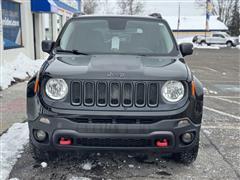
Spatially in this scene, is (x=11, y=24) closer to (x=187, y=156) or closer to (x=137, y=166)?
(x=137, y=166)

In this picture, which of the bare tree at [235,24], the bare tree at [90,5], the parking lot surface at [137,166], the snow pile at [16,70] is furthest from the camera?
the bare tree at [235,24]

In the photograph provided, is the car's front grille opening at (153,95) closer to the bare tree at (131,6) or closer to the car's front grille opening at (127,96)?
the car's front grille opening at (127,96)

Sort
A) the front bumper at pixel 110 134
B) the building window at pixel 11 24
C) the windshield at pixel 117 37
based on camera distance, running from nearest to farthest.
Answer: the front bumper at pixel 110 134, the windshield at pixel 117 37, the building window at pixel 11 24

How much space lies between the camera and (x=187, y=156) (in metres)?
3.95

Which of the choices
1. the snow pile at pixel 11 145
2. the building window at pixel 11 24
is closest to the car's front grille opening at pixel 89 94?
the snow pile at pixel 11 145

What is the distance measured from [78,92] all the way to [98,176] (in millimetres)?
1023

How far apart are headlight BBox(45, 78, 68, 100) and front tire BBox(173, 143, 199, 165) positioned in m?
1.60

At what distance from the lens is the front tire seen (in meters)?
3.89

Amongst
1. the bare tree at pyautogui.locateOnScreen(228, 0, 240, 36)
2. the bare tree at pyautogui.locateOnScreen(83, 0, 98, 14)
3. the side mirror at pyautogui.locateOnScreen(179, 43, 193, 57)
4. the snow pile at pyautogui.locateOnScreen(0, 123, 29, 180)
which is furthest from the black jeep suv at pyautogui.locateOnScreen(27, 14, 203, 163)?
the bare tree at pyautogui.locateOnScreen(228, 0, 240, 36)

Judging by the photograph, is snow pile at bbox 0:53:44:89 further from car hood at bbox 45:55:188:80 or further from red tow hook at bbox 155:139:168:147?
red tow hook at bbox 155:139:168:147

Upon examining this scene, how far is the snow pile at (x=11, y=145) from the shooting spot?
12.7 feet

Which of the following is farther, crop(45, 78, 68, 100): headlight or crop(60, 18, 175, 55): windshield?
crop(60, 18, 175, 55): windshield

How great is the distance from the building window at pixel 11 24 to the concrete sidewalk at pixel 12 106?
349cm

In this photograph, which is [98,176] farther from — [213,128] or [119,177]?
[213,128]
